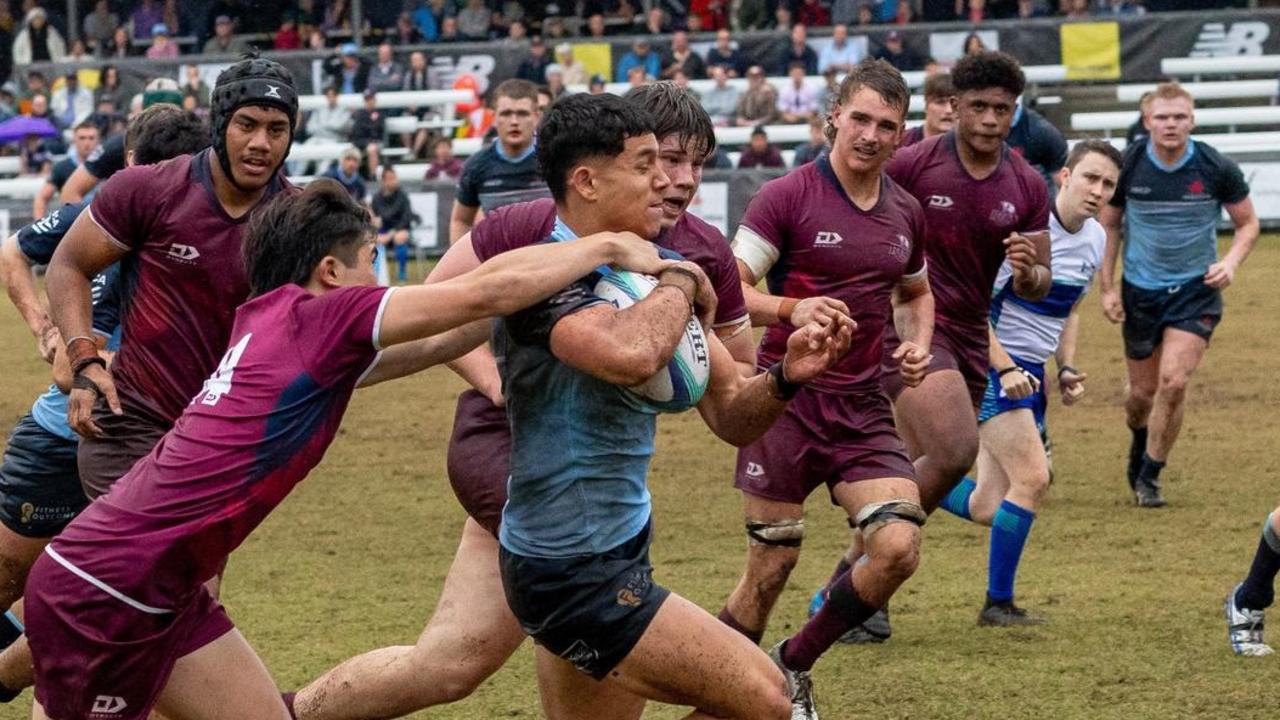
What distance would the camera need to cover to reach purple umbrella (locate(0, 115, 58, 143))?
2758 centimetres

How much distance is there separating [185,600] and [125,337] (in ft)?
6.38

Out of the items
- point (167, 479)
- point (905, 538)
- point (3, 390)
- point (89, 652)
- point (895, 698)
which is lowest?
point (3, 390)

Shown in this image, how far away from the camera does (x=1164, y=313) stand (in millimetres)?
11305

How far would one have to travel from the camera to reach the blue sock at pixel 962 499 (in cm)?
901

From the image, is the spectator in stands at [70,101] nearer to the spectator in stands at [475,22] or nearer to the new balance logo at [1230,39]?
the spectator in stands at [475,22]

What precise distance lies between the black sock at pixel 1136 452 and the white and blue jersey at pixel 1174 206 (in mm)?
840

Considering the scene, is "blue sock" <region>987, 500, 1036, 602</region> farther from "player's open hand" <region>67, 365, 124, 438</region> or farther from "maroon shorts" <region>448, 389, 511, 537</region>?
"player's open hand" <region>67, 365, 124, 438</region>

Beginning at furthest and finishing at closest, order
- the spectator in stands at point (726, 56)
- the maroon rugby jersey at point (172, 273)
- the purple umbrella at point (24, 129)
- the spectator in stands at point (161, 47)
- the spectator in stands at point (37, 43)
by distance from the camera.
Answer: the spectator in stands at point (37, 43) → the spectator in stands at point (161, 47) → the purple umbrella at point (24, 129) → the spectator in stands at point (726, 56) → the maroon rugby jersey at point (172, 273)

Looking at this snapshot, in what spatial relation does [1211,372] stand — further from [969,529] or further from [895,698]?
[895,698]

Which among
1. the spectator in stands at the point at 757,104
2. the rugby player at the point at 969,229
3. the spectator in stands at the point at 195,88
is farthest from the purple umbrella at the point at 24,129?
the rugby player at the point at 969,229

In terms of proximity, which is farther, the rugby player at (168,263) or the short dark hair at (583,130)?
the rugby player at (168,263)

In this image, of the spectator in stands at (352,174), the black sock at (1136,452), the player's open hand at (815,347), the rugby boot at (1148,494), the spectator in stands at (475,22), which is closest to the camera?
the player's open hand at (815,347)

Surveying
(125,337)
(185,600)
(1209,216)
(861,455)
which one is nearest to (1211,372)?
(1209,216)

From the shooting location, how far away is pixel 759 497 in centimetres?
717
